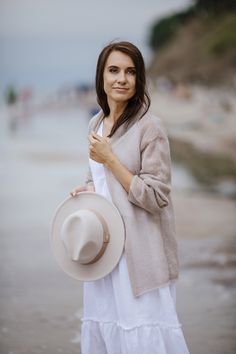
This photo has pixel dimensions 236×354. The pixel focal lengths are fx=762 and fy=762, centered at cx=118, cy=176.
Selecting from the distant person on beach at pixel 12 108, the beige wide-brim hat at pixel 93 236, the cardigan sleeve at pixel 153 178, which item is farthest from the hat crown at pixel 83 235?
the distant person on beach at pixel 12 108

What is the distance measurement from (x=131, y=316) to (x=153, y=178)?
388 mm

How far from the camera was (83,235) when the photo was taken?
208 cm

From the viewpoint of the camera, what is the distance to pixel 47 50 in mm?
7441

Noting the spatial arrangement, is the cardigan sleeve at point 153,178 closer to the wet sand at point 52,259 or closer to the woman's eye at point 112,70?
the woman's eye at point 112,70

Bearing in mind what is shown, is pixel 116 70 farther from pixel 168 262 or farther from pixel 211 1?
pixel 211 1

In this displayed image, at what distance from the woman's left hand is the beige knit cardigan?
0.13 ft

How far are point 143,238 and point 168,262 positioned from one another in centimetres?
11

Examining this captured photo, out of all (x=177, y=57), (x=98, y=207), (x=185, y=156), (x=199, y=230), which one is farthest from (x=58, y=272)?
(x=177, y=57)

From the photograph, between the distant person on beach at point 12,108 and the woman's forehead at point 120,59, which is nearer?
the woman's forehead at point 120,59

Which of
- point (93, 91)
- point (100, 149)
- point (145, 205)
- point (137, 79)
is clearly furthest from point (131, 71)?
point (93, 91)

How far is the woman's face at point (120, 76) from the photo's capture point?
2100mm

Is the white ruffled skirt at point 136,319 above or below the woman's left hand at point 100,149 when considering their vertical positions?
below

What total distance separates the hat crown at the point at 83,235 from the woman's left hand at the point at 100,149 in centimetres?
16

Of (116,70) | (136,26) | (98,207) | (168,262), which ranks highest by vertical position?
(136,26)
